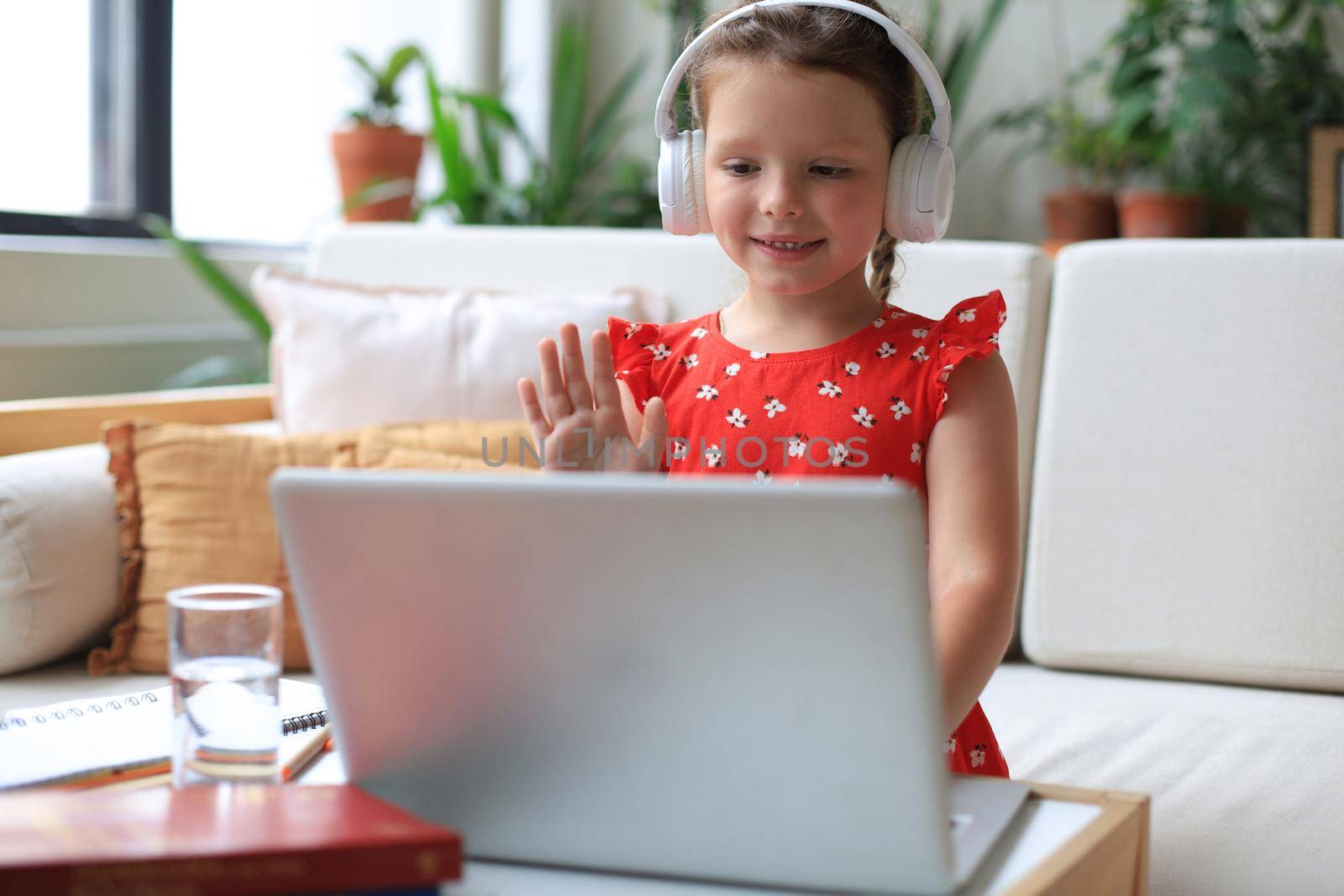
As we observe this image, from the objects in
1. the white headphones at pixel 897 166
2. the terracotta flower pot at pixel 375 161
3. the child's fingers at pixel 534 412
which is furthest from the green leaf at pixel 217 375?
the child's fingers at pixel 534 412

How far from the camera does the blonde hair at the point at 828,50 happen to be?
3.42ft

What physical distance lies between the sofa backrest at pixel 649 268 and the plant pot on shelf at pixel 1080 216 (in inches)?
53.2

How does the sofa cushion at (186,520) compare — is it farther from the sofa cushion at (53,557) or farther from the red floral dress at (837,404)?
the red floral dress at (837,404)

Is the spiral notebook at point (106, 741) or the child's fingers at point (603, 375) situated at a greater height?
the child's fingers at point (603, 375)

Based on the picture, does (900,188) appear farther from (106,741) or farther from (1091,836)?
(106,741)

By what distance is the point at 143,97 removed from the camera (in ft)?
9.71

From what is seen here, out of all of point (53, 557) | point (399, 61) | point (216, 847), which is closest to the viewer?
point (216, 847)

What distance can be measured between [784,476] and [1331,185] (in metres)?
2.38

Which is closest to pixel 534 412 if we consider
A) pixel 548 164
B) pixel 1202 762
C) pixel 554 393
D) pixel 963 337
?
pixel 554 393

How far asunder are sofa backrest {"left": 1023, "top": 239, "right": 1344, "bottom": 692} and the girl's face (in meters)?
0.75

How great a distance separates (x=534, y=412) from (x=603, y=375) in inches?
2.1

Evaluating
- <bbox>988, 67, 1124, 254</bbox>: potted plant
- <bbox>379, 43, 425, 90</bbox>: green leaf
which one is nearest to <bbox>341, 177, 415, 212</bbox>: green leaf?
<bbox>379, 43, 425, 90</bbox>: green leaf

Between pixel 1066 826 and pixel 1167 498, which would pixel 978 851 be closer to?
pixel 1066 826

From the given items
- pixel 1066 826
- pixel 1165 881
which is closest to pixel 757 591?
pixel 1066 826
